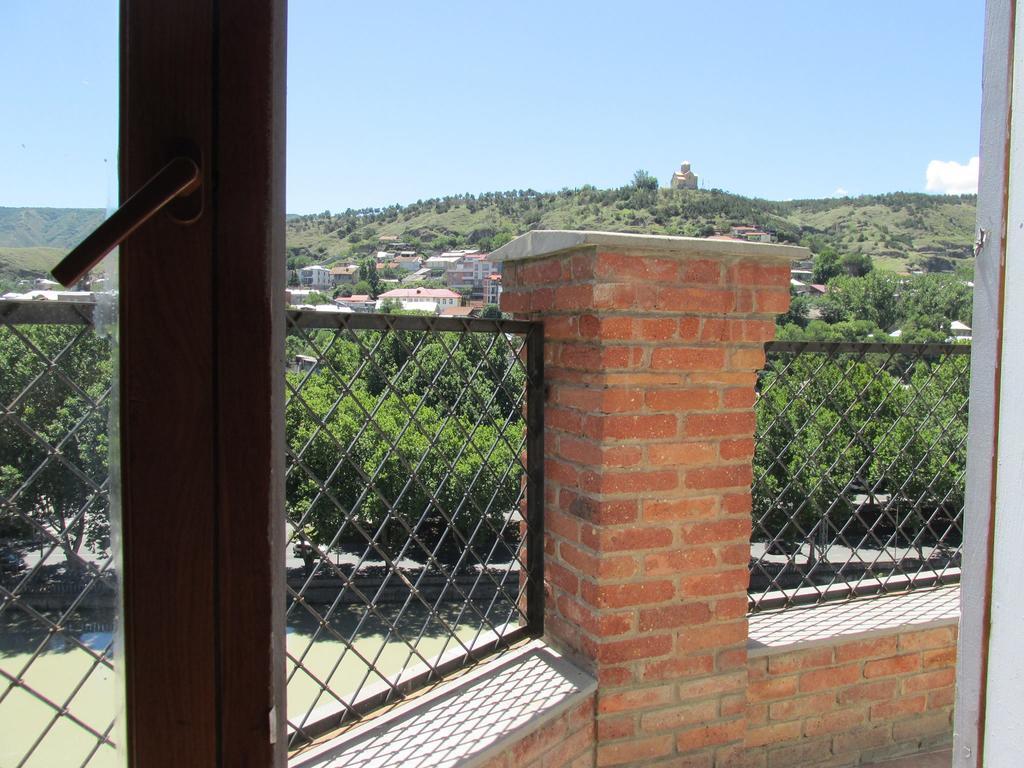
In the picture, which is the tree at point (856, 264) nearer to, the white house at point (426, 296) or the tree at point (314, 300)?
the white house at point (426, 296)

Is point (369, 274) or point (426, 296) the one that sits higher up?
point (369, 274)

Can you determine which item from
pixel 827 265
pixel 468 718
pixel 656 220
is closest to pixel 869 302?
pixel 827 265

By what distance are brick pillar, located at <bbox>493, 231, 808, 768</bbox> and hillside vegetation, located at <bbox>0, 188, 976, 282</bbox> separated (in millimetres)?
46358

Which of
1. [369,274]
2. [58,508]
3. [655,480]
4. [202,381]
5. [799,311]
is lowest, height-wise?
[655,480]

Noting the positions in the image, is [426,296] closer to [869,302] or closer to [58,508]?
[869,302]

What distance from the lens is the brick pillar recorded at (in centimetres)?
199

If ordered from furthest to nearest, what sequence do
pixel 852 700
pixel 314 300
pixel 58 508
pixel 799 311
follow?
pixel 799 311 → pixel 852 700 → pixel 314 300 → pixel 58 508

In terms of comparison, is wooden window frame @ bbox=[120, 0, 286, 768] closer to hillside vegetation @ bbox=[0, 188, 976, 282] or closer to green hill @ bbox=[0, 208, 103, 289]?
green hill @ bbox=[0, 208, 103, 289]

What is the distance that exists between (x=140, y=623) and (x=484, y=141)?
78.8 metres

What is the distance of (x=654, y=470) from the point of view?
2.04 meters

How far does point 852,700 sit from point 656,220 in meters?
54.8

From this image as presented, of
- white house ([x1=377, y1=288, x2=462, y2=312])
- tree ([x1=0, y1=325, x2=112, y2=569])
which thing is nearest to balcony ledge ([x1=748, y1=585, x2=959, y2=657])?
tree ([x1=0, y1=325, x2=112, y2=569])

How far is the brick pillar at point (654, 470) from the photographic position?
1988mm

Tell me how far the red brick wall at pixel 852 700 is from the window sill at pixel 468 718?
0.65 metres
